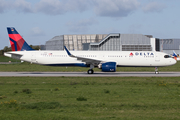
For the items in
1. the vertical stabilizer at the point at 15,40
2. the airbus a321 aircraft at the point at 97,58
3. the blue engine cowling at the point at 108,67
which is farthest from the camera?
the vertical stabilizer at the point at 15,40

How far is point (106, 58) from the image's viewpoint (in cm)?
3177

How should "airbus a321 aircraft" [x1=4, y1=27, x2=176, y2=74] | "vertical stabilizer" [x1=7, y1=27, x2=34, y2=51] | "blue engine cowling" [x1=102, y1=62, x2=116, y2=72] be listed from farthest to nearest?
"vertical stabilizer" [x1=7, y1=27, x2=34, y2=51] < "airbus a321 aircraft" [x1=4, y1=27, x2=176, y2=74] < "blue engine cowling" [x1=102, y1=62, x2=116, y2=72]

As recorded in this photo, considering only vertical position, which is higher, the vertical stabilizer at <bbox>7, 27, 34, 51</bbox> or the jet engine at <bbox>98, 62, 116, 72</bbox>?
the vertical stabilizer at <bbox>7, 27, 34, 51</bbox>

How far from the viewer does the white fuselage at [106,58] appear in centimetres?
3169

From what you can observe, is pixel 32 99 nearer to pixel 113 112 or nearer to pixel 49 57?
pixel 113 112

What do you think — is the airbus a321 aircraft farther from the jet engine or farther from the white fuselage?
the jet engine

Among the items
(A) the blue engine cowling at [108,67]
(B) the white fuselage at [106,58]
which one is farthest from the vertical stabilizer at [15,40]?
(A) the blue engine cowling at [108,67]

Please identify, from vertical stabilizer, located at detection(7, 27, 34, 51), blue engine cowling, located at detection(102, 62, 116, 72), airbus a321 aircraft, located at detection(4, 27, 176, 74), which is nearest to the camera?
blue engine cowling, located at detection(102, 62, 116, 72)

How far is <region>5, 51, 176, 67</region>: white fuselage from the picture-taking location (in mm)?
31688

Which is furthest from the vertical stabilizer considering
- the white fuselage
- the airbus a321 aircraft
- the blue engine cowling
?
the blue engine cowling

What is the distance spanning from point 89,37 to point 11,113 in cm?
11331

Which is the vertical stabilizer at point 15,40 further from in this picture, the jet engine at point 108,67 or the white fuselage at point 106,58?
the jet engine at point 108,67

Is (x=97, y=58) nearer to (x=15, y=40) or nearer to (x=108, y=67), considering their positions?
(x=108, y=67)

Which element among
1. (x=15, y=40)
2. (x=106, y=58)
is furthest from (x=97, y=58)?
(x=15, y=40)
